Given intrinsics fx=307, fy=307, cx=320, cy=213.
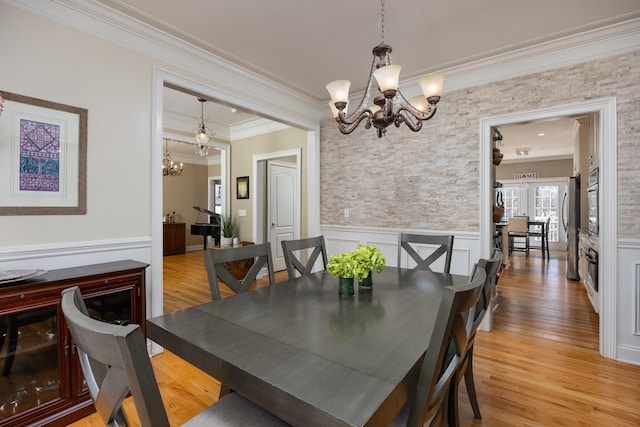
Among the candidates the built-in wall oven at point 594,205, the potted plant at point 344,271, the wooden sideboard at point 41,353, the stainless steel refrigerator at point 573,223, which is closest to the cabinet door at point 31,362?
the wooden sideboard at point 41,353

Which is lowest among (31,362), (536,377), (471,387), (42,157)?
(536,377)

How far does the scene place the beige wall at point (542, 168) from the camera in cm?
889

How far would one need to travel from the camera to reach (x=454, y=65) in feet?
10.4

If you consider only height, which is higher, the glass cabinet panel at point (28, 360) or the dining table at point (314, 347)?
the dining table at point (314, 347)

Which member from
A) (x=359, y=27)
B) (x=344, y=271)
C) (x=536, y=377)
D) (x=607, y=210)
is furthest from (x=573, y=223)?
(x=344, y=271)

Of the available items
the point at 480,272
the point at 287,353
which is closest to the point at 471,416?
the point at 480,272

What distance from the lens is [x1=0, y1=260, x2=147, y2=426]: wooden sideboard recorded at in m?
1.63

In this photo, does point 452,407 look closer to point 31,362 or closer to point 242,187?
point 31,362

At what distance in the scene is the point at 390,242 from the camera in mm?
3828

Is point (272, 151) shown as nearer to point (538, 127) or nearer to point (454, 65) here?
point (454, 65)

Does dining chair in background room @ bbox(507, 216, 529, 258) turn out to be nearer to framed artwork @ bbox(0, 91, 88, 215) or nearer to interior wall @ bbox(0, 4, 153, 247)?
interior wall @ bbox(0, 4, 153, 247)

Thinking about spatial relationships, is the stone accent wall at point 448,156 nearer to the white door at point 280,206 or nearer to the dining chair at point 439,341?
the white door at point 280,206

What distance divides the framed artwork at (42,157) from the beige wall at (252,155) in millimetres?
3062

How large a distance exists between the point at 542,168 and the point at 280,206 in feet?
27.1
